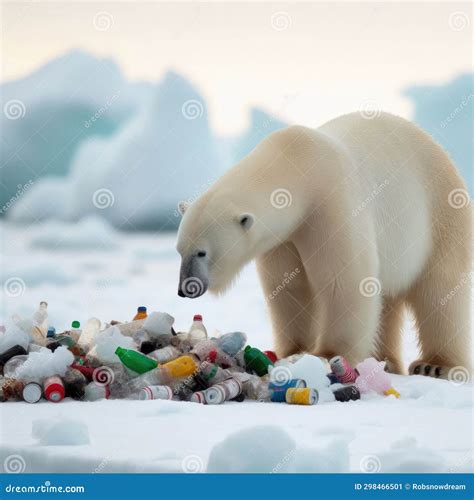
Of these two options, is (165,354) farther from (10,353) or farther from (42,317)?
(42,317)

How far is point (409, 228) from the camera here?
489 centimetres

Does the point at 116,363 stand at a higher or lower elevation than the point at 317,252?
lower

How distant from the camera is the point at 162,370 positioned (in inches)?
151

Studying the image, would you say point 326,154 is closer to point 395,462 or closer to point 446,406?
point 446,406

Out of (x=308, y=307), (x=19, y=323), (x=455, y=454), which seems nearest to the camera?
(x=455, y=454)

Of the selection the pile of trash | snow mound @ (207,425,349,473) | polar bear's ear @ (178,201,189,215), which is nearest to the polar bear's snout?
the pile of trash

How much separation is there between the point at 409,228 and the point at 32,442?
271 centimetres

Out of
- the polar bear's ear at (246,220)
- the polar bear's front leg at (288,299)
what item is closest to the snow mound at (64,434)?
the polar bear's ear at (246,220)

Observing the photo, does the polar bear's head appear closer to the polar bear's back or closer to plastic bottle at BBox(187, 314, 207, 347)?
plastic bottle at BBox(187, 314, 207, 347)

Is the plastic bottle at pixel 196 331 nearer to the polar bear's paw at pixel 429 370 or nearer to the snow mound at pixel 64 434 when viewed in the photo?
the polar bear's paw at pixel 429 370

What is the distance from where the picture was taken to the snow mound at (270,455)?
8.49ft

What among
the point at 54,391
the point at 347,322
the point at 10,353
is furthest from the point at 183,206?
the point at 54,391
